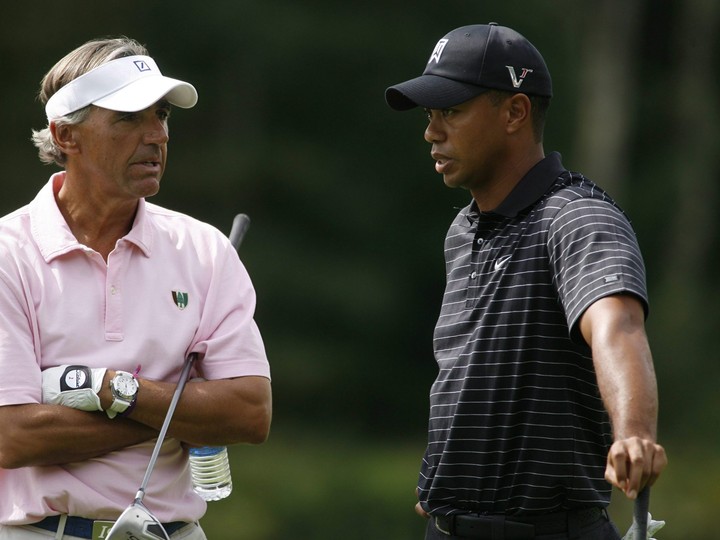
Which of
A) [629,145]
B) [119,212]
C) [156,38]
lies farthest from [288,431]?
A: [119,212]

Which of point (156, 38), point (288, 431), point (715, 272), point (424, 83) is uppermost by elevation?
point (424, 83)

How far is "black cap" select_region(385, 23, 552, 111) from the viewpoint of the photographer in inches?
139

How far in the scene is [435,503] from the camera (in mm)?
3477

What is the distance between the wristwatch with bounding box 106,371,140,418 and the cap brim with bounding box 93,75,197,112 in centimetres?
64

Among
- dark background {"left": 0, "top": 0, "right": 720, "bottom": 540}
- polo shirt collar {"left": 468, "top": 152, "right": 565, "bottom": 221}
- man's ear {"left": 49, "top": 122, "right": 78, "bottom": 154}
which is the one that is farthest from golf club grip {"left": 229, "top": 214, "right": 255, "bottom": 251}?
dark background {"left": 0, "top": 0, "right": 720, "bottom": 540}

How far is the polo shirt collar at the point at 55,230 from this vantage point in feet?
11.5

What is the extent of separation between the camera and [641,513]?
286 centimetres

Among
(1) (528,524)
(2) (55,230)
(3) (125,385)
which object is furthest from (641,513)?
(2) (55,230)

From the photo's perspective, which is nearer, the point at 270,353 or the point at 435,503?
the point at 435,503

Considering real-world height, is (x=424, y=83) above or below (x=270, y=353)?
above

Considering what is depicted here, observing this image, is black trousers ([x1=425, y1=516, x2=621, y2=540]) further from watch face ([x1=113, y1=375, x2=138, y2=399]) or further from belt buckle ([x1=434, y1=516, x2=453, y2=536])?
watch face ([x1=113, y1=375, x2=138, y2=399])

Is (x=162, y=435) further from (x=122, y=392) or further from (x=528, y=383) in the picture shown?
(x=528, y=383)

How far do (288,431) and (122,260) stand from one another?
36.5 feet

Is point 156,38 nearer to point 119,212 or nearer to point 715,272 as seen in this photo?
point 715,272
